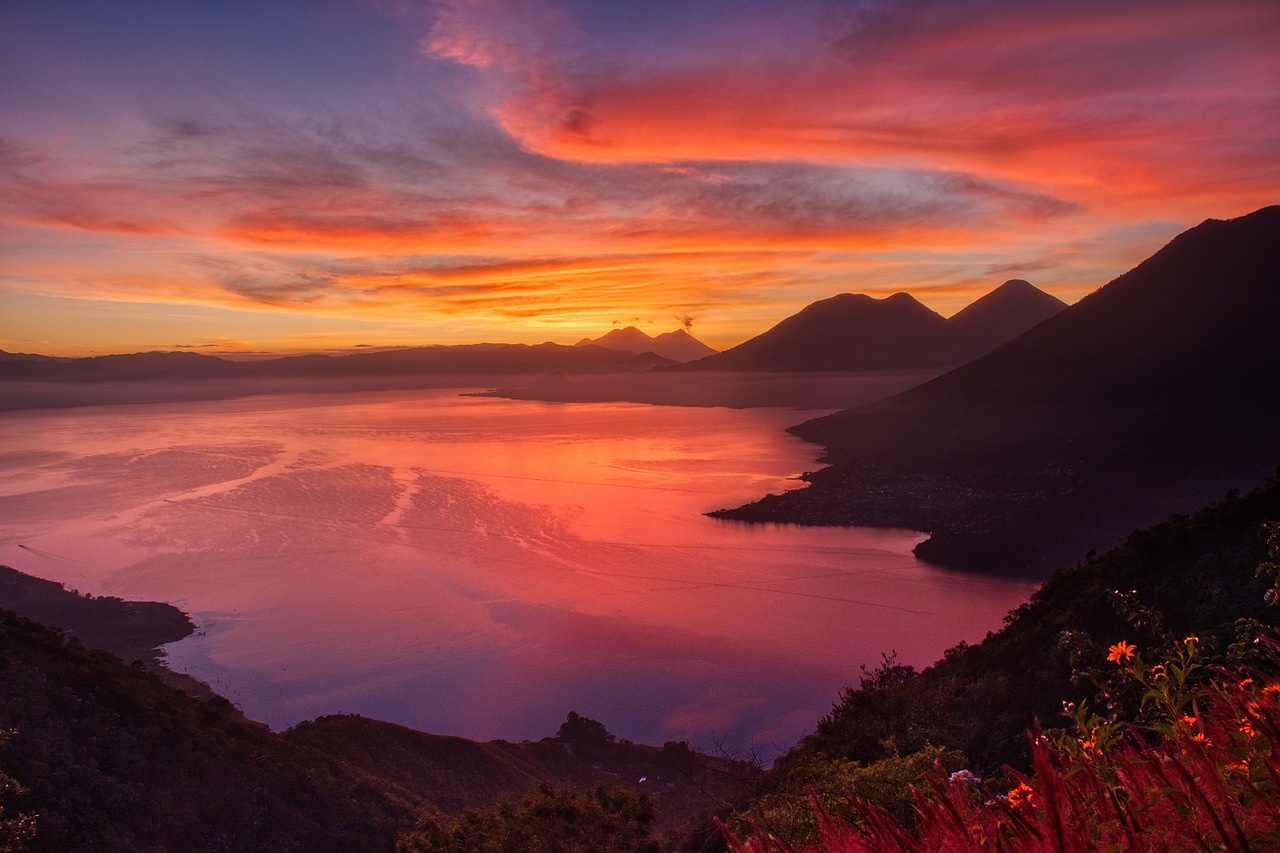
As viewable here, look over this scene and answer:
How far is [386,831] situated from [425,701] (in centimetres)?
1072

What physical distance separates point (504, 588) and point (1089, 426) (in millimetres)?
48738

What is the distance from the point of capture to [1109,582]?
49.9ft

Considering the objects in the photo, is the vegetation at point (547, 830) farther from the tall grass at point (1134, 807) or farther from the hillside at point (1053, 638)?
the tall grass at point (1134, 807)

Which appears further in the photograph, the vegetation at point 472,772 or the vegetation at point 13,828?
the vegetation at point 472,772

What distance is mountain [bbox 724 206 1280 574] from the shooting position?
44375 millimetres

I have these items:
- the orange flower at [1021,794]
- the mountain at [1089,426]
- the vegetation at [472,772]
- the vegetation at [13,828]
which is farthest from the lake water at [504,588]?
the orange flower at [1021,794]

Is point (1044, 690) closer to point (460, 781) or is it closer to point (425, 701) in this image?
point (460, 781)

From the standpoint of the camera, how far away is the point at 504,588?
3638 centimetres

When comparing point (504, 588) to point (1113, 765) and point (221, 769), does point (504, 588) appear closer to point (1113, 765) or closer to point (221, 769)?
point (221, 769)

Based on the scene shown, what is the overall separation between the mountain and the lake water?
5.20m

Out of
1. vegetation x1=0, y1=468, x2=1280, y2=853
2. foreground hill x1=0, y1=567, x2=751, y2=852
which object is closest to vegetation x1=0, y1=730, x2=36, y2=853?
vegetation x1=0, y1=468, x2=1280, y2=853

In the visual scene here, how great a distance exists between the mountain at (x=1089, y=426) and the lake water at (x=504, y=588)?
520cm

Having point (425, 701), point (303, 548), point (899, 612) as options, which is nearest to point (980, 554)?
point (899, 612)

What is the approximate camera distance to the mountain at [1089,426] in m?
44.4
